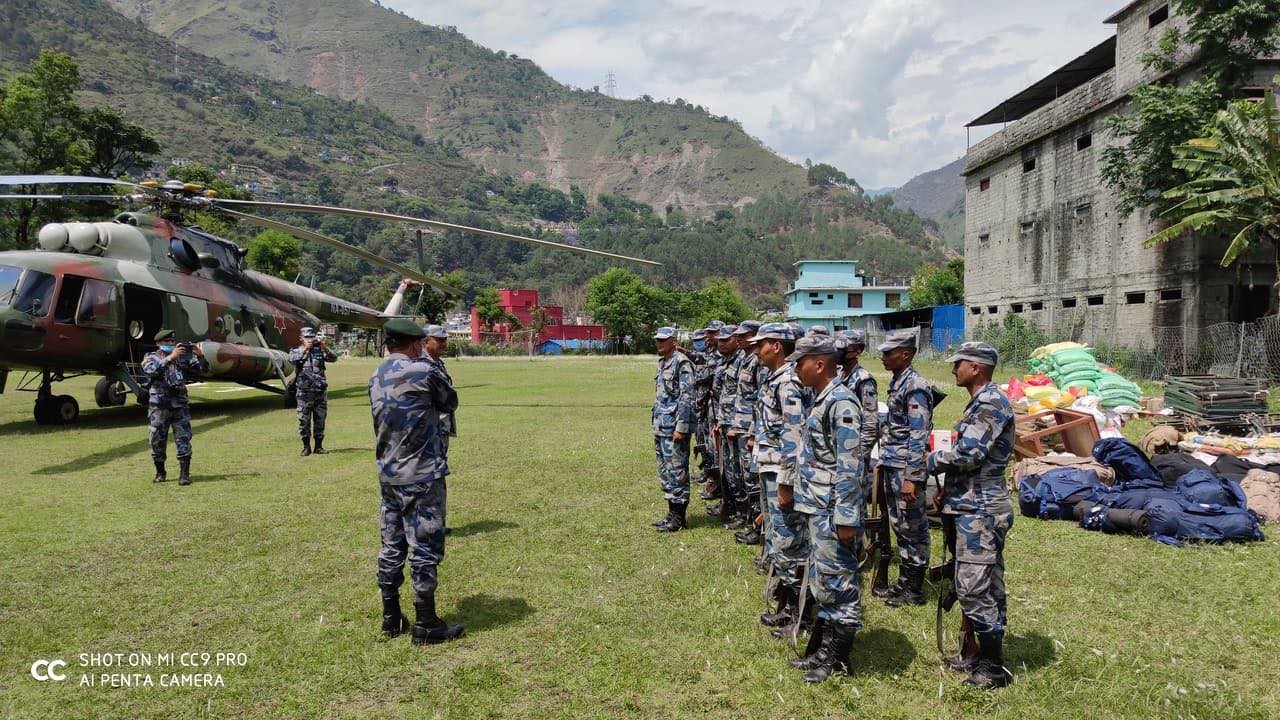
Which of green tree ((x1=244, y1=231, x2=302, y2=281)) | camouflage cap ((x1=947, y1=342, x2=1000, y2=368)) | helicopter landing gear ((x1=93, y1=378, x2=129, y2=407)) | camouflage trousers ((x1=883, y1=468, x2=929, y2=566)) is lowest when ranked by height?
camouflage trousers ((x1=883, y1=468, x2=929, y2=566))

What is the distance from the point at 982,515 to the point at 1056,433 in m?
6.35

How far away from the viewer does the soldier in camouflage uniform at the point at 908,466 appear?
533cm

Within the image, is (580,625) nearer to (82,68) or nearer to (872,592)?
(872,592)

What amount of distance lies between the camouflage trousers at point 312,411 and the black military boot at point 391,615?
287 inches

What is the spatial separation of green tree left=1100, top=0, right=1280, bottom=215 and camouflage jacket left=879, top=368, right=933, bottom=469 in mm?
17442

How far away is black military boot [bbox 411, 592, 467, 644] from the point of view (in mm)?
4648

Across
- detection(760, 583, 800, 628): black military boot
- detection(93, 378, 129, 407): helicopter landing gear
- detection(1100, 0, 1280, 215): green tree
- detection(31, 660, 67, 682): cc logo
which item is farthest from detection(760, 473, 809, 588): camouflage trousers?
detection(1100, 0, 1280, 215): green tree

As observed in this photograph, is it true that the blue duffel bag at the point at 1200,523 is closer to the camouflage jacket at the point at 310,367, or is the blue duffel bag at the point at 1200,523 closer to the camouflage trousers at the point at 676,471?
the camouflage trousers at the point at 676,471

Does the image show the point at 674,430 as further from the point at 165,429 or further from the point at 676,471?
the point at 165,429

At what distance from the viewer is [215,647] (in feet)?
15.2

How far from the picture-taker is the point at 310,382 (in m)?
11.1

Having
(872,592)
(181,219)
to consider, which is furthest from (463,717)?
(181,219)

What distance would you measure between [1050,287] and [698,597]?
2555cm

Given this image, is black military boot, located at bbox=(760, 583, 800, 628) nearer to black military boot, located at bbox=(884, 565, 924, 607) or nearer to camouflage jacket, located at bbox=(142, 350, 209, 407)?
black military boot, located at bbox=(884, 565, 924, 607)
